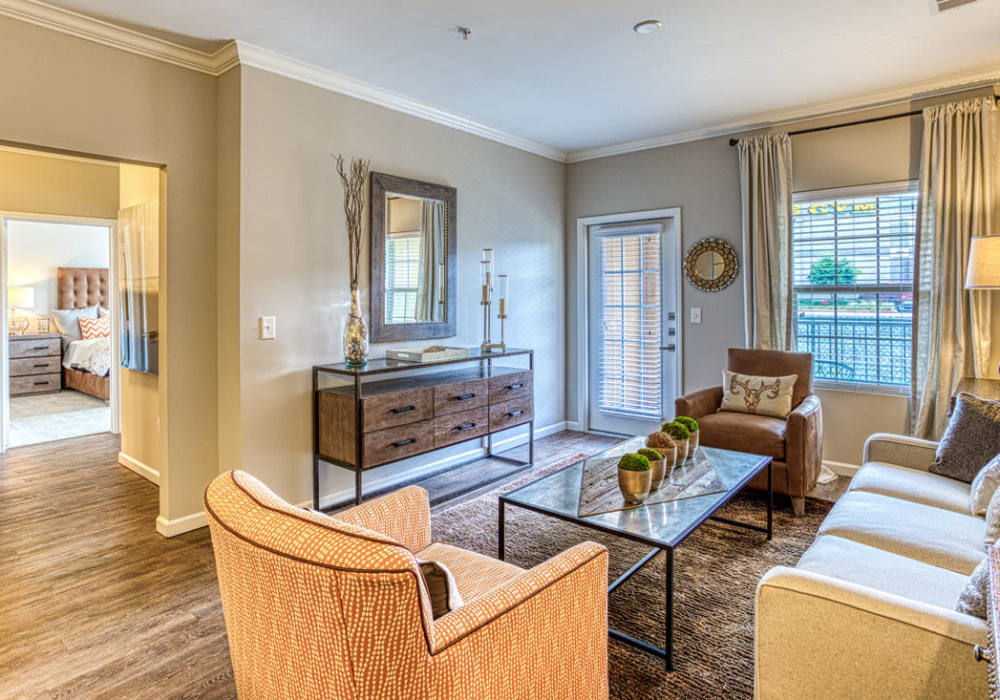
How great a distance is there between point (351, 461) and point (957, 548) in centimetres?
268

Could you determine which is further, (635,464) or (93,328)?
(93,328)

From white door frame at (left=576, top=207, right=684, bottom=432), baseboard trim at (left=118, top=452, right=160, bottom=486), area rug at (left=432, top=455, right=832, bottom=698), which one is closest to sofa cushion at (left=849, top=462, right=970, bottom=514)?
area rug at (left=432, top=455, right=832, bottom=698)

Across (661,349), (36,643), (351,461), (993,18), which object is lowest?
(36,643)

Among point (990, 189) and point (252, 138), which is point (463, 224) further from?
point (990, 189)

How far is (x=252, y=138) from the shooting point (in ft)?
10.3

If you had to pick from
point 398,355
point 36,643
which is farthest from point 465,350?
point 36,643

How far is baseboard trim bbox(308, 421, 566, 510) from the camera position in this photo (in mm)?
3637

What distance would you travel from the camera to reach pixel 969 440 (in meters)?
2.48

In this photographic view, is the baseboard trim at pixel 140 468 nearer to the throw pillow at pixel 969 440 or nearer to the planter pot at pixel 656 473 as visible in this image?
the planter pot at pixel 656 473

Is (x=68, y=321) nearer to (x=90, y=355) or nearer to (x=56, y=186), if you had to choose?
(x=90, y=355)

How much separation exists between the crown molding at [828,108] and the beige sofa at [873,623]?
3.04 metres

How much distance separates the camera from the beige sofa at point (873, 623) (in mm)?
1211

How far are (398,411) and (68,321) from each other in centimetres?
721

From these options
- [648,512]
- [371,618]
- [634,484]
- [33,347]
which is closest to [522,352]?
[634,484]
